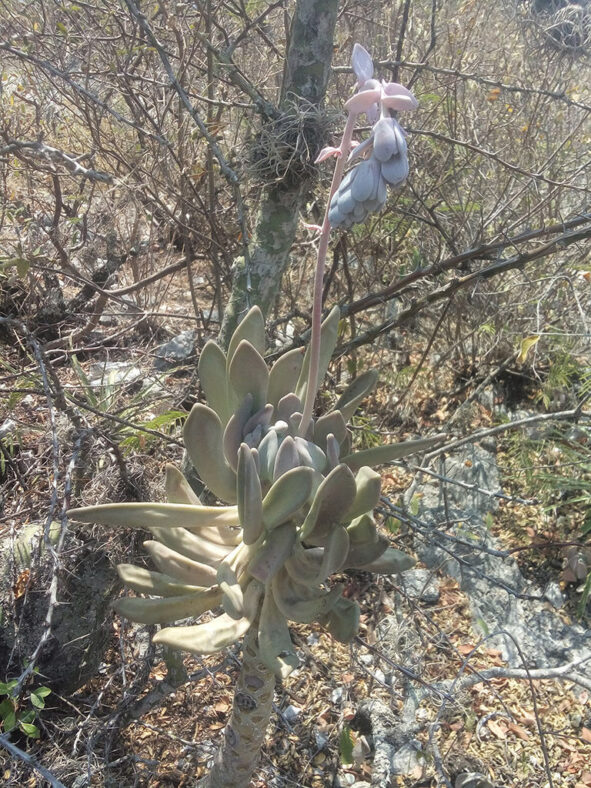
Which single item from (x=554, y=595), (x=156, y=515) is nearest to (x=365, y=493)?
(x=156, y=515)

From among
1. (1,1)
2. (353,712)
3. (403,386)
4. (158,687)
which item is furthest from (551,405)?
(1,1)

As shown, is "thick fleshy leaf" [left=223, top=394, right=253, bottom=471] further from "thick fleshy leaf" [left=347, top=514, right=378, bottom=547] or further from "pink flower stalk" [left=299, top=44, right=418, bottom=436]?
"pink flower stalk" [left=299, top=44, right=418, bottom=436]

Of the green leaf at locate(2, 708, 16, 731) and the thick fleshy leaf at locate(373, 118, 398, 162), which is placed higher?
the thick fleshy leaf at locate(373, 118, 398, 162)

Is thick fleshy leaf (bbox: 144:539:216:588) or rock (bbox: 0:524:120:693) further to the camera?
rock (bbox: 0:524:120:693)

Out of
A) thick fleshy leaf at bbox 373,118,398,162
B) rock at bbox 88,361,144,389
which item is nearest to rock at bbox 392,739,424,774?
rock at bbox 88,361,144,389

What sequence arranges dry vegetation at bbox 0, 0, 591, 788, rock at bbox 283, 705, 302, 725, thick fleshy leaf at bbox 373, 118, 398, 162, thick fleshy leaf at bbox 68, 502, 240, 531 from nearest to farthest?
thick fleshy leaf at bbox 373, 118, 398, 162
thick fleshy leaf at bbox 68, 502, 240, 531
dry vegetation at bbox 0, 0, 591, 788
rock at bbox 283, 705, 302, 725

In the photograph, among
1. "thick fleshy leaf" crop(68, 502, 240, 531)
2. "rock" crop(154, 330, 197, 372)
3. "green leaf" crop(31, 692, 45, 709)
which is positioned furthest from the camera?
"rock" crop(154, 330, 197, 372)

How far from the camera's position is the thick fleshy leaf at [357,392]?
1.73m

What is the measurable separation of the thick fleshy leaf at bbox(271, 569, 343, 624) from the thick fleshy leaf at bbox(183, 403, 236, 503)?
266 mm

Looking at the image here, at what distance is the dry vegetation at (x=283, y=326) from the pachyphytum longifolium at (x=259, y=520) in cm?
45

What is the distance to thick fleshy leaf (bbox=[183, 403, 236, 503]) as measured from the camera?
152 centimetres

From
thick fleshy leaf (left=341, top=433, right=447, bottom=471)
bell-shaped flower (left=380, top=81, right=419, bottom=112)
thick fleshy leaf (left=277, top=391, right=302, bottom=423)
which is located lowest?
thick fleshy leaf (left=341, top=433, right=447, bottom=471)

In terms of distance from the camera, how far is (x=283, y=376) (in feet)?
5.76

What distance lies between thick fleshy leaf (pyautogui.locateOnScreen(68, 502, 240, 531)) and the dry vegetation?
443mm
